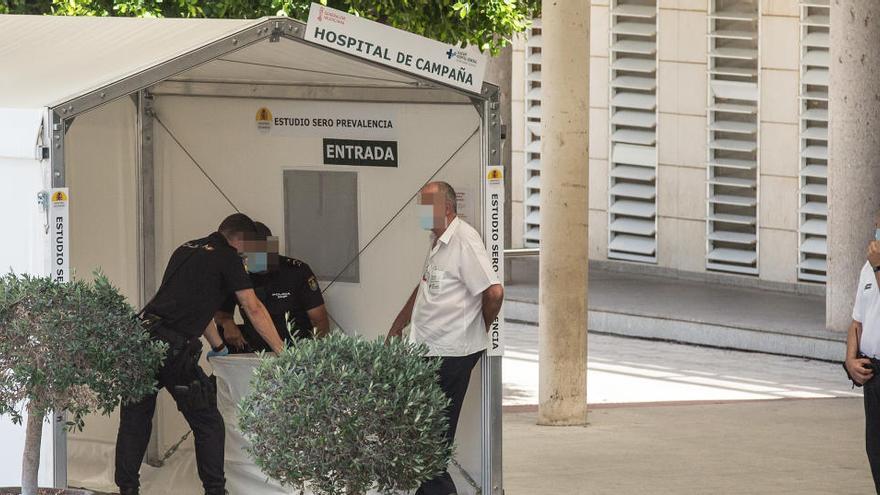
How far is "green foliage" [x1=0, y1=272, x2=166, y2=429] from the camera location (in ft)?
21.6

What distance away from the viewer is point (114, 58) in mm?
8641

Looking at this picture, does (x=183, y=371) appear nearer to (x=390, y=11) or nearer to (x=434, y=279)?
(x=434, y=279)

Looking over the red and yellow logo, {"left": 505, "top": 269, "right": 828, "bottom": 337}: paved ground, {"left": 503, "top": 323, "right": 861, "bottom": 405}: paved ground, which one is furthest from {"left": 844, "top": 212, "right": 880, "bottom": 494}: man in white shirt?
{"left": 505, "top": 269, "right": 828, "bottom": 337}: paved ground

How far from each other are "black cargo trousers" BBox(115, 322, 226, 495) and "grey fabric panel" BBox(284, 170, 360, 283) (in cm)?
127

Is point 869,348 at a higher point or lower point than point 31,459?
higher

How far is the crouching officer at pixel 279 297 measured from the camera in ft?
30.4

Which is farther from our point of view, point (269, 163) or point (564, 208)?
point (564, 208)

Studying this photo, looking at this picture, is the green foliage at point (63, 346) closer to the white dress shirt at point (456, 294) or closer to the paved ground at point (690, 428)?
the white dress shirt at point (456, 294)

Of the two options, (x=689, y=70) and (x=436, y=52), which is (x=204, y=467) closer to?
(x=436, y=52)

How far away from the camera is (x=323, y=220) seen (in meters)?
9.66

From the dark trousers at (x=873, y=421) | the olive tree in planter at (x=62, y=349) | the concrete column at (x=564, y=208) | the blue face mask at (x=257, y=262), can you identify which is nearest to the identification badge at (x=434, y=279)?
the blue face mask at (x=257, y=262)

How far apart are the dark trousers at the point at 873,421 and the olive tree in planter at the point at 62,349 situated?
3.75 meters

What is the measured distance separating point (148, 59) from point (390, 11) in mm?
4097

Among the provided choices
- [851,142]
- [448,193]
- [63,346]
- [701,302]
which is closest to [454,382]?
[448,193]
